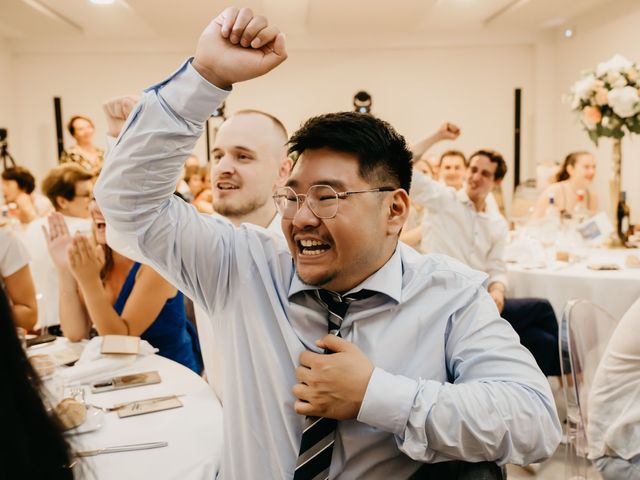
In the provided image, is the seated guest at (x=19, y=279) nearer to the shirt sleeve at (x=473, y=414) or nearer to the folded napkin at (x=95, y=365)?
the folded napkin at (x=95, y=365)

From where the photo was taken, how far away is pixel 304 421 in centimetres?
122

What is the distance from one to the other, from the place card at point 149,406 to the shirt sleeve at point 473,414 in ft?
2.05

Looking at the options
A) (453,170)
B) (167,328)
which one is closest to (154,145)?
A: (167,328)

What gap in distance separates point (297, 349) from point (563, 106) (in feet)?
28.3

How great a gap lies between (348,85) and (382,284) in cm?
845

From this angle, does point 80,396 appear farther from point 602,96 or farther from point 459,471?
point 602,96

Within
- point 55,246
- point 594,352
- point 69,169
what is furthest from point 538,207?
point 55,246

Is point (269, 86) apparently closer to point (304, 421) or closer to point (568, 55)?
point (568, 55)

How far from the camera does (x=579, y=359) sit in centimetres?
192

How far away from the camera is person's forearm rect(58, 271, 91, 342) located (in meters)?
2.27

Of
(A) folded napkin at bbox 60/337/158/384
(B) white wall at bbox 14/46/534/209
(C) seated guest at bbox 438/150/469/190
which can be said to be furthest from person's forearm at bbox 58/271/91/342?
(B) white wall at bbox 14/46/534/209

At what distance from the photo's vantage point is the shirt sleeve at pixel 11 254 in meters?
2.55

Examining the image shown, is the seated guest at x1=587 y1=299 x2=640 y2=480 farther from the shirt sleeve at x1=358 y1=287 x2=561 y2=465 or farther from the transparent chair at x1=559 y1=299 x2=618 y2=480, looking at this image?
the shirt sleeve at x1=358 y1=287 x2=561 y2=465

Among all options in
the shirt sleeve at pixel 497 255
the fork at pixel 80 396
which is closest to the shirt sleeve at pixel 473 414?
the fork at pixel 80 396
